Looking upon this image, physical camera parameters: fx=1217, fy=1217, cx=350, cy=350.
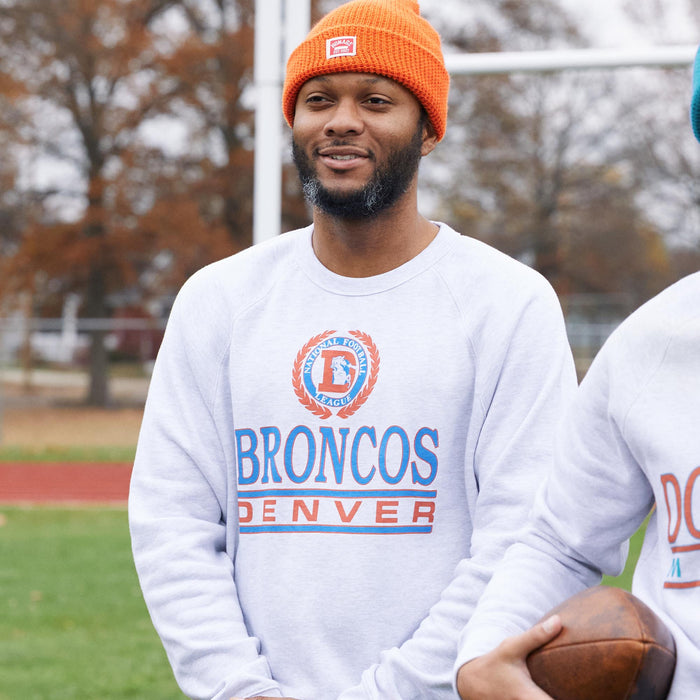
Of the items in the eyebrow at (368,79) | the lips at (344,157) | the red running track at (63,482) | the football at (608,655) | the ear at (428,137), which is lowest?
the red running track at (63,482)

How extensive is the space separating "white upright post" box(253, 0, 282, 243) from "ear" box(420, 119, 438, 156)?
54.6 inches

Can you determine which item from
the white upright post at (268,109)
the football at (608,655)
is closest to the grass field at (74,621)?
the white upright post at (268,109)

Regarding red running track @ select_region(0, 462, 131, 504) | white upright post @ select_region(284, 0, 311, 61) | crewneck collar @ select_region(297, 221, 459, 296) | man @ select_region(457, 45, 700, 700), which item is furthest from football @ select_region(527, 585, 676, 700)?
red running track @ select_region(0, 462, 131, 504)

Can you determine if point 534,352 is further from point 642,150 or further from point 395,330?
point 642,150

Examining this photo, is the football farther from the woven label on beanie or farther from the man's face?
the woven label on beanie

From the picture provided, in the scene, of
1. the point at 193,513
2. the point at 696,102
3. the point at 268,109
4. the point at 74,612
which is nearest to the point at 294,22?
the point at 268,109

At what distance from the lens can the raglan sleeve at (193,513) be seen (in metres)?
2.30

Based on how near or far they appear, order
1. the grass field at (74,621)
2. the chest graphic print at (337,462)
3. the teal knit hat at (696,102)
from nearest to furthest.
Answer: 1. the teal knit hat at (696,102)
2. the chest graphic print at (337,462)
3. the grass field at (74,621)

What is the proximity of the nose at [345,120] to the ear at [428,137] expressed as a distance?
0.62 ft

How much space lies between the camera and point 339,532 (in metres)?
2.30

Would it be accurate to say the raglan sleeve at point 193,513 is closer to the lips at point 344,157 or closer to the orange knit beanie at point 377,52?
the lips at point 344,157

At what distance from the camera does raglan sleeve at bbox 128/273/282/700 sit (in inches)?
90.4

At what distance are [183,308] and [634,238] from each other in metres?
26.1

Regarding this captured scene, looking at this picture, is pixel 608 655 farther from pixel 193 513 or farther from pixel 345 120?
pixel 345 120
